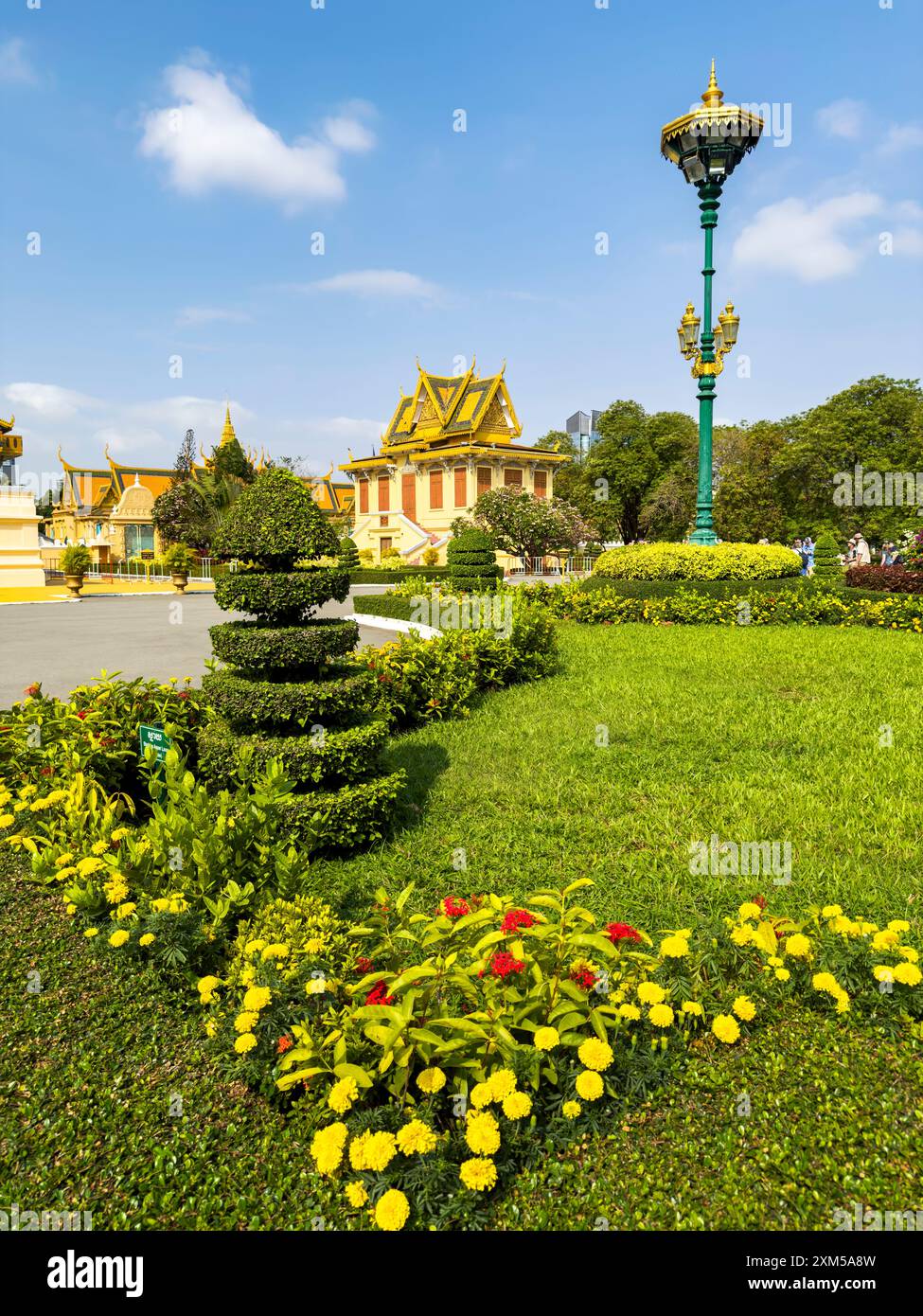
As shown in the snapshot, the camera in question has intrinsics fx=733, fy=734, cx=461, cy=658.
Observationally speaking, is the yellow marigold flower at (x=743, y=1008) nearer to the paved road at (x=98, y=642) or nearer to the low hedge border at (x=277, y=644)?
the low hedge border at (x=277, y=644)

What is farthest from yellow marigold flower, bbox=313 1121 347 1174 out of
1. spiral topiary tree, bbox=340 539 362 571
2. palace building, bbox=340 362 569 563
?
palace building, bbox=340 362 569 563

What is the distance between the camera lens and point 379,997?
2686mm

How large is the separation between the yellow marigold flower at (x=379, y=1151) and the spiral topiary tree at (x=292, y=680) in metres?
2.45

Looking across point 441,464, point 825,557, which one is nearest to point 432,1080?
point 825,557

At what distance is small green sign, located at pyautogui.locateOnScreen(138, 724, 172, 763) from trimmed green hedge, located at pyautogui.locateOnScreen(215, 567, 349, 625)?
0.96 meters

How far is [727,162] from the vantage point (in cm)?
1631

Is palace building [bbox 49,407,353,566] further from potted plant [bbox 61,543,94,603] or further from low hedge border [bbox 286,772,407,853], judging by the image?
low hedge border [bbox 286,772,407,853]

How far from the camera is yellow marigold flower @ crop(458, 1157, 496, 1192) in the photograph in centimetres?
212

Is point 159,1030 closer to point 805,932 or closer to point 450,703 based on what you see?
point 805,932

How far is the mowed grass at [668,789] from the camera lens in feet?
14.0

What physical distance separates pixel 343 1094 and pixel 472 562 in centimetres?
1213

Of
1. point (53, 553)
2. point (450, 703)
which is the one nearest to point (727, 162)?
point (450, 703)
